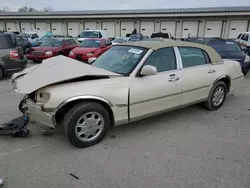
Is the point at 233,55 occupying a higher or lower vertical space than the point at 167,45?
lower

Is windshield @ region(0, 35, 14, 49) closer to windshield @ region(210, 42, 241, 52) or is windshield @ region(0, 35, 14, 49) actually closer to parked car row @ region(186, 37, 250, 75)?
parked car row @ region(186, 37, 250, 75)

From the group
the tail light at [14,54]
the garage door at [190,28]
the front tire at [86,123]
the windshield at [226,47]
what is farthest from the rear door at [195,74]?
the garage door at [190,28]

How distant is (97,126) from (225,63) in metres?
3.40

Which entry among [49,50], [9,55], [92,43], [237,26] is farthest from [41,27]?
[237,26]

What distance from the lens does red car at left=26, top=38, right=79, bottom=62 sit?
35.6 ft

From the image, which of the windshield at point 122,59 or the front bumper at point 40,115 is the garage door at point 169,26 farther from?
the front bumper at point 40,115

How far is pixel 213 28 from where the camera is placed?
2798 centimetres

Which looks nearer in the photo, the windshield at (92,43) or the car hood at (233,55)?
the car hood at (233,55)

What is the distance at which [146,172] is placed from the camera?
255cm

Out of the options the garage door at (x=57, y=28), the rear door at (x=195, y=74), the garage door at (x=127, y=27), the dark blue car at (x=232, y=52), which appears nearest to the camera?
the rear door at (x=195, y=74)

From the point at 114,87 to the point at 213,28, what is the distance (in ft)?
97.0

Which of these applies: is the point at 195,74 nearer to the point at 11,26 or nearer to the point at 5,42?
the point at 5,42

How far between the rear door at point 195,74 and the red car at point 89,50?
6.71m

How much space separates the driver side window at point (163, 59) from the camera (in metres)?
3.46
